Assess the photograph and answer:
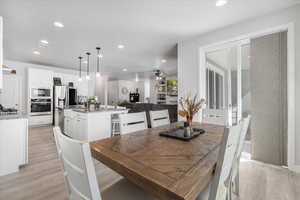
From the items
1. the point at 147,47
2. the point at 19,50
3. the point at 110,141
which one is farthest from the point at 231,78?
the point at 19,50

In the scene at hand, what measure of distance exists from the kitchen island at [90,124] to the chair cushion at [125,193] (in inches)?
96.7

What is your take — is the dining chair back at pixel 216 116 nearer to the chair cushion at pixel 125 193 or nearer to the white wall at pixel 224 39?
the white wall at pixel 224 39

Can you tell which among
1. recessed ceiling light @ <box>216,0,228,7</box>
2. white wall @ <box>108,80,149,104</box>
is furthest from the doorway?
white wall @ <box>108,80,149,104</box>

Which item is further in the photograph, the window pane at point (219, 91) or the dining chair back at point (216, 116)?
the window pane at point (219, 91)

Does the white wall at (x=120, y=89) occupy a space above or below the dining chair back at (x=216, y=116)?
above

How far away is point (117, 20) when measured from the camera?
255cm

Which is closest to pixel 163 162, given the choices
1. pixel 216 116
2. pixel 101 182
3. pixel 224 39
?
pixel 101 182

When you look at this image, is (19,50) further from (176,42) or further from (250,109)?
(250,109)

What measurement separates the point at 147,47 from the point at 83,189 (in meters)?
Result: 3.90

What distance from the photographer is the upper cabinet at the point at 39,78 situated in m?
5.17

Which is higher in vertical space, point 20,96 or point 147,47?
point 147,47

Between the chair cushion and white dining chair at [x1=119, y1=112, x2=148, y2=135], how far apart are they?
63 centimetres

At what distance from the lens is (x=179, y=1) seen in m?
2.02

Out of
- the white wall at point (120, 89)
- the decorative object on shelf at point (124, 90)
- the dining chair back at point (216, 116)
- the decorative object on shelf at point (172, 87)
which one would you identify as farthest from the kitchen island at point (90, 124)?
the decorative object on shelf at point (124, 90)
